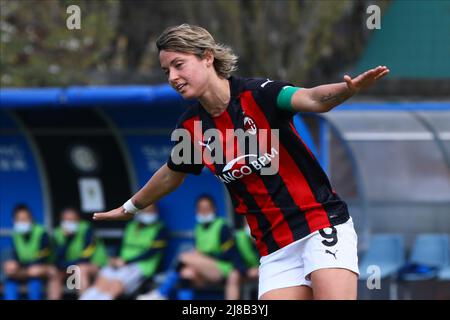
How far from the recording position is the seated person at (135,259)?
11.4 meters

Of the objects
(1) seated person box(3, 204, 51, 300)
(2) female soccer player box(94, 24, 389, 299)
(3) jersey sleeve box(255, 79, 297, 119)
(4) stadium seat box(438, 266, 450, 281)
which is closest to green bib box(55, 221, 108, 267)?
(1) seated person box(3, 204, 51, 300)

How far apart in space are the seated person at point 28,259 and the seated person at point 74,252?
0.43 ft

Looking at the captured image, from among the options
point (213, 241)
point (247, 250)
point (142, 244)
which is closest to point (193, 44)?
point (247, 250)

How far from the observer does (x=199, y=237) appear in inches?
432

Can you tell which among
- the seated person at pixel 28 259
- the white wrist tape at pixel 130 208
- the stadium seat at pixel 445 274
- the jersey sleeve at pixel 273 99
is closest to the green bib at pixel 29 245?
the seated person at pixel 28 259

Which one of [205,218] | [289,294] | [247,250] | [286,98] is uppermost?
[205,218]

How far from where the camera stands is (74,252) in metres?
12.0

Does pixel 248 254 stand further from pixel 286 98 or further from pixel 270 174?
pixel 286 98

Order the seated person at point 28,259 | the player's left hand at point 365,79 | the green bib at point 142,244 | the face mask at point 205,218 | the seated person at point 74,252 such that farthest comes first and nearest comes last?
the seated person at point 28,259 → the seated person at point 74,252 → the green bib at point 142,244 → the face mask at point 205,218 → the player's left hand at point 365,79

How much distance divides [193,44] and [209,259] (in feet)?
19.8

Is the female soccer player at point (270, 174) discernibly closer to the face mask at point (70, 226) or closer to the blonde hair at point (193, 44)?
the blonde hair at point (193, 44)

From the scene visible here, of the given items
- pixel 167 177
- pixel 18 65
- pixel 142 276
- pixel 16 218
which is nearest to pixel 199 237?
pixel 142 276

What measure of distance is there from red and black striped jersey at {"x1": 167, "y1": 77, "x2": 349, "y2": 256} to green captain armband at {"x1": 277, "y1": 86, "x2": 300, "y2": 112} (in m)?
0.03

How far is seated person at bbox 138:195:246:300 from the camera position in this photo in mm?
10852
